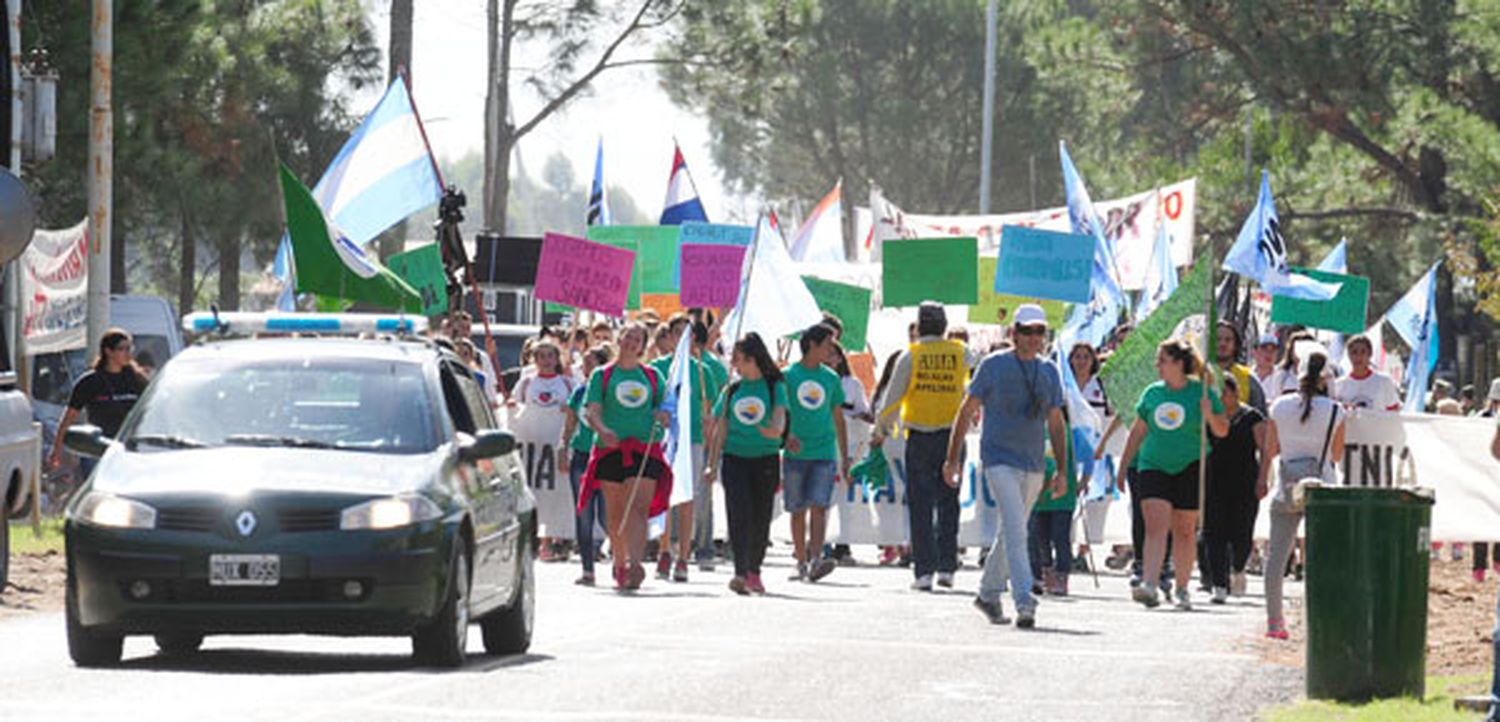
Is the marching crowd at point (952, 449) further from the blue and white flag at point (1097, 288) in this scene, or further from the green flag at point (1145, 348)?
the blue and white flag at point (1097, 288)

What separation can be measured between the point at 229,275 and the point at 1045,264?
71.1ft

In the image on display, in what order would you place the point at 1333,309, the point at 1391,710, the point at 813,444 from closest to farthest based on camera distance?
the point at 1391,710 → the point at 813,444 → the point at 1333,309

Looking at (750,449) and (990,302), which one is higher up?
(990,302)

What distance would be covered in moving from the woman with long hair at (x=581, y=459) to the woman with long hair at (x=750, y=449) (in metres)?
0.90

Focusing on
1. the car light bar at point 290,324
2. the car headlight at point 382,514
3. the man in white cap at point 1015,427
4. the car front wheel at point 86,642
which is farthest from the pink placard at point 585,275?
the car headlight at point 382,514

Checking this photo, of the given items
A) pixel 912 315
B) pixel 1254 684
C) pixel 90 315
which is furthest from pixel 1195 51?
pixel 1254 684

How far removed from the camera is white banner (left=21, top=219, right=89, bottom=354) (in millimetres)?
27078

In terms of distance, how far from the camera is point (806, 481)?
22.1 meters

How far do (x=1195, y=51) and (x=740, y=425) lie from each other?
28534mm

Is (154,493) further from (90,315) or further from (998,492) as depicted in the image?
(90,315)

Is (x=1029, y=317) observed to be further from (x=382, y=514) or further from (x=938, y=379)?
(x=382, y=514)

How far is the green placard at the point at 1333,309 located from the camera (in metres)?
29.6

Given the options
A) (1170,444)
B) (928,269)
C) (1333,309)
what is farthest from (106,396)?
(1333,309)

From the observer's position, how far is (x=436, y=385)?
1488 cm
